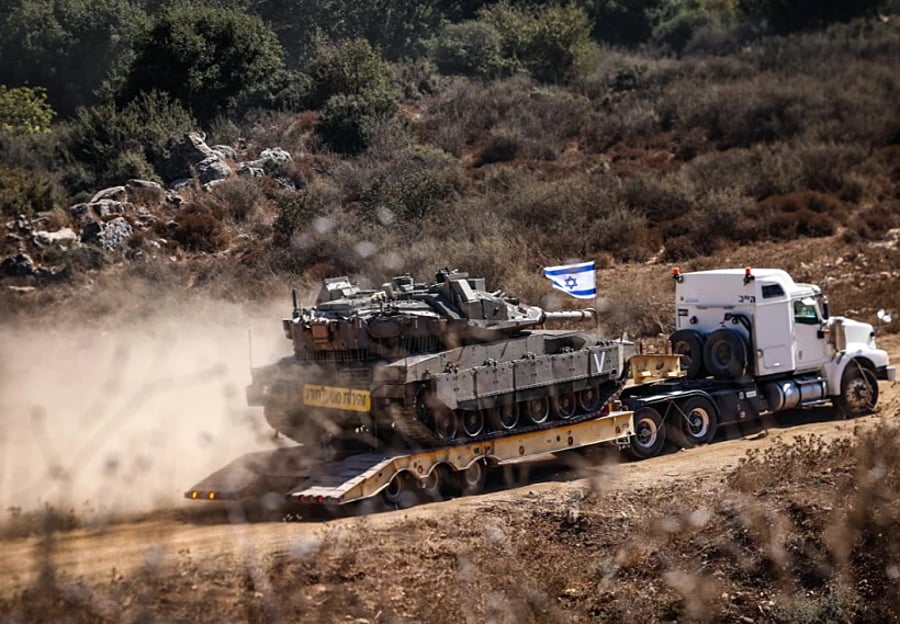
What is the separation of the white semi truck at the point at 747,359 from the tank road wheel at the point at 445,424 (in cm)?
390

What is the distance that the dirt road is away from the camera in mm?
11482

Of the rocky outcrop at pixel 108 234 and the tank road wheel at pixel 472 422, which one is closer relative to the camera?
the tank road wheel at pixel 472 422

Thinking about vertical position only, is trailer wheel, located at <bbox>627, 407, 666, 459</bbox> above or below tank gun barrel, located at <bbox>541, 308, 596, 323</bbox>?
below

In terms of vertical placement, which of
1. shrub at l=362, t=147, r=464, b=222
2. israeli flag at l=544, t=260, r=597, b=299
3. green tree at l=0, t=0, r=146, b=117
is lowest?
israeli flag at l=544, t=260, r=597, b=299

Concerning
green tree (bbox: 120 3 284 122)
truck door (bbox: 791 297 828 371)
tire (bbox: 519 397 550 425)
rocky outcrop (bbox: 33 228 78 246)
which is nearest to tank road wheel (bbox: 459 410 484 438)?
tire (bbox: 519 397 550 425)

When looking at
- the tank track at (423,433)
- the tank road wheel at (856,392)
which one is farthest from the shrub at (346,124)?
the tank track at (423,433)

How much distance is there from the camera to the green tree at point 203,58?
34.1 metres

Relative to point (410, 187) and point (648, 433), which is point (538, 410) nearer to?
point (648, 433)

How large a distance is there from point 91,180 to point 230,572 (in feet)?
80.6

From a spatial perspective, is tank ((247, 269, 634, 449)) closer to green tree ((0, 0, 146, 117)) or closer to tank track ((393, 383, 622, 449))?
tank track ((393, 383, 622, 449))

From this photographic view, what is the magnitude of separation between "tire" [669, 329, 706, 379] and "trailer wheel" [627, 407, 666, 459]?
1697 millimetres

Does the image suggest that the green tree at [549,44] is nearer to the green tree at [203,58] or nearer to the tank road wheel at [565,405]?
the green tree at [203,58]

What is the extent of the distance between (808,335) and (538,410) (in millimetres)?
5825

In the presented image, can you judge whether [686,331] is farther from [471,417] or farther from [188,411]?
[188,411]
